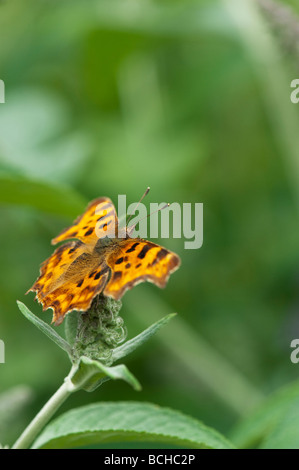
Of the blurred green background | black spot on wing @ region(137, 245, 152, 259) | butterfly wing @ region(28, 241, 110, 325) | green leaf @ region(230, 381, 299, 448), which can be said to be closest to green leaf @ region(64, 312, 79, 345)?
butterfly wing @ region(28, 241, 110, 325)

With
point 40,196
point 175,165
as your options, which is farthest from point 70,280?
point 175,165

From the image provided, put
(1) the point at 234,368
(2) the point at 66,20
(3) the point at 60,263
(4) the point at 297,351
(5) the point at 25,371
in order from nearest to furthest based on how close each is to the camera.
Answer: (3) the point at 60,263
(4) the point at 297,351
(5) the point at 25,371
(1) the point at 234,368
(2) the point at 66,20

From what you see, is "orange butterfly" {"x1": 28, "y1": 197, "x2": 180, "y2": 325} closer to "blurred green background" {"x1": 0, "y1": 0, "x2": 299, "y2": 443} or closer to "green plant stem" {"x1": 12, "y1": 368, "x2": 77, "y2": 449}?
"green plant stem" {"x1": 12, "y1": 368, "x2": 77, "y2": 449}

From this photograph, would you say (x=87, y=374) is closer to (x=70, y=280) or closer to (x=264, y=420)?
(x=70, y=280)

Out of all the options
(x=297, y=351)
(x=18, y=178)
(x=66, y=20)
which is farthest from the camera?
(x=66, y=20)
